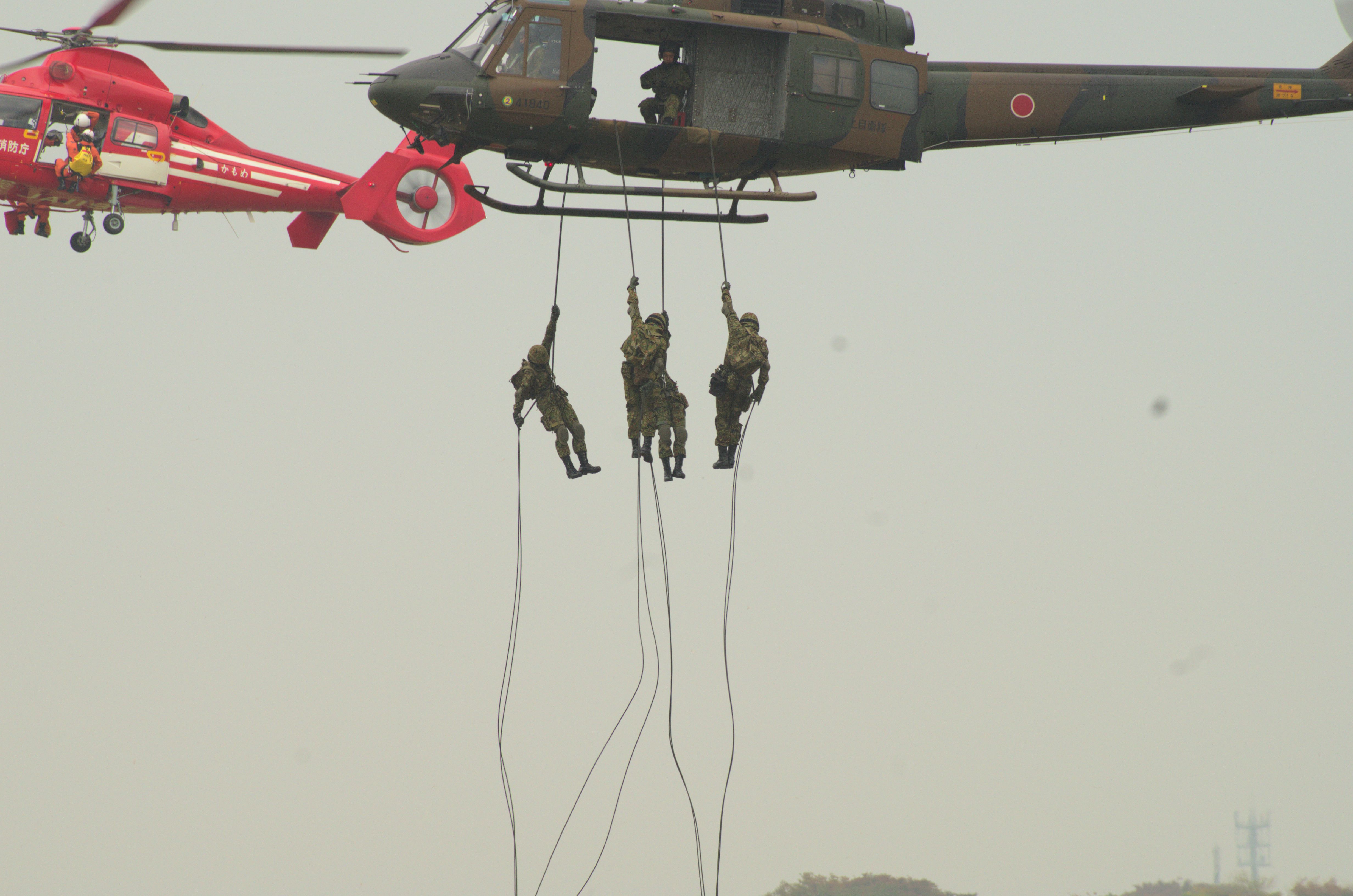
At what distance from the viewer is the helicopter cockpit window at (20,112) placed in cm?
1761

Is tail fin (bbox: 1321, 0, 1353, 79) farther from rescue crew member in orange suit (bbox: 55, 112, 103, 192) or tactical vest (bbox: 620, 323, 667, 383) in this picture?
rescue crew member in orange suit (bbox: 55, 112, 103, 192)

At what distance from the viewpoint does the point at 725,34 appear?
13305mm

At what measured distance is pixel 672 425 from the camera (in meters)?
13.0

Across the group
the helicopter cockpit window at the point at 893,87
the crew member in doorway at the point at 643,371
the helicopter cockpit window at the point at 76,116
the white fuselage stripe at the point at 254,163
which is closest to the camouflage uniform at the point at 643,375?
the crew member in doorway at the point at 643,371

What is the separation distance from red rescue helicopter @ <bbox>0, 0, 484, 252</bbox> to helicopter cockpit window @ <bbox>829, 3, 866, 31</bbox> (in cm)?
577

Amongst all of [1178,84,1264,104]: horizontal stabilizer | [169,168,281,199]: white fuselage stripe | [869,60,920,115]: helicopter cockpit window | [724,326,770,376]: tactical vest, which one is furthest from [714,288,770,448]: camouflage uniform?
[169,168,281,199]: white fuselage stripe

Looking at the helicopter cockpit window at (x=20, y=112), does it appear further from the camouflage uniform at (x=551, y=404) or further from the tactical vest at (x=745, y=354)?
the tactical vest at (x=745, y=354)

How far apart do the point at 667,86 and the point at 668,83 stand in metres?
0.03

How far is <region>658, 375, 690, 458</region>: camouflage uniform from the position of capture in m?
12.9

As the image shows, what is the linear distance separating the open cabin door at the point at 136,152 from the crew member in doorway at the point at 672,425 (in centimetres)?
858

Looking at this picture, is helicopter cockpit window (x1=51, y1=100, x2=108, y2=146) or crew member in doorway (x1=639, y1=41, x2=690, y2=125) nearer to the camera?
crew member in doorway (x1=639, y1=41, x2=690, y2=125)

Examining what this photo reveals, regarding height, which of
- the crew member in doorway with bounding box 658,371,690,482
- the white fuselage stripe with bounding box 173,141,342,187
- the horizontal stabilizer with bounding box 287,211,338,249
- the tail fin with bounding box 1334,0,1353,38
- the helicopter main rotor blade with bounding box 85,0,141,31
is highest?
the helicopter main rotor blade with bounding box 85,0,141,31

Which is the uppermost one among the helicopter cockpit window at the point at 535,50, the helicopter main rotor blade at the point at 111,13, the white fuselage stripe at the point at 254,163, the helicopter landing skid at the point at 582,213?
the helicopter main rotor blade at the point at 111,13

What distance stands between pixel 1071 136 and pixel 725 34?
153 inches
